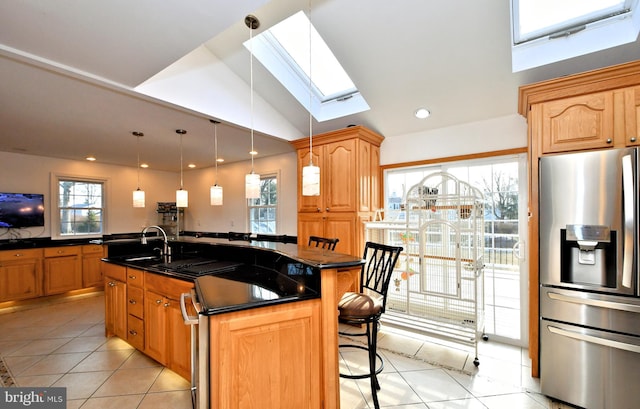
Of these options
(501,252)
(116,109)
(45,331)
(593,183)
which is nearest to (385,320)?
(501,252)

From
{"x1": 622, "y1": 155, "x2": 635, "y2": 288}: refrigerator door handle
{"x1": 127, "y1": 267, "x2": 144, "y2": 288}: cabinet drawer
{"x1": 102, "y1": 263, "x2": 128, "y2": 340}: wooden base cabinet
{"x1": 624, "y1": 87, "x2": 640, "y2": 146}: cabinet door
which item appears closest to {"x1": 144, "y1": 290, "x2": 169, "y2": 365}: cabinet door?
{"x1": 127, "y1": 267, "x2": 144, "y2": 288}: cabinet drawer

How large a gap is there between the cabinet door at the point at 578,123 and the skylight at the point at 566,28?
0.42 metres

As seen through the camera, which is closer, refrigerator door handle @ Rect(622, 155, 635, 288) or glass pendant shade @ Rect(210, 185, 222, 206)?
refrigerator door handle @ Rect(622, 155, 635, 288)

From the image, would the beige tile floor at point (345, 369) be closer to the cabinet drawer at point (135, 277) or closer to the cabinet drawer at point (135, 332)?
the cabinet drawer at point (135, 332)

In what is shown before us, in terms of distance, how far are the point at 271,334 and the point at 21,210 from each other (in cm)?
551

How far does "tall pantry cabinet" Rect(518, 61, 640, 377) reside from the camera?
198 cm

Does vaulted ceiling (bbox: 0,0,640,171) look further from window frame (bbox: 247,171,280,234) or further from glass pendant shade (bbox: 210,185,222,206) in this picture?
window frame (bbox: 247,171,280,234)

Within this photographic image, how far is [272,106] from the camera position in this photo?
12.0ft

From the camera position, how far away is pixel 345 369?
2521 mm

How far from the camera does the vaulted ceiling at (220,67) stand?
175 cm

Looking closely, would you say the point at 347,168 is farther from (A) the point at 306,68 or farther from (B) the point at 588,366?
(B) the point at 588,366

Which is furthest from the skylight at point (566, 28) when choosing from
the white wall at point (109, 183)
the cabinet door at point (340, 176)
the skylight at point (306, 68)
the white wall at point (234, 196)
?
the white wall at point (109, 183)

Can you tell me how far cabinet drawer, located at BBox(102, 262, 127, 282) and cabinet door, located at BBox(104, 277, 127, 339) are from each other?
43 mm

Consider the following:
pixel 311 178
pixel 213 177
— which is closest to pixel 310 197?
pixel 311 178
